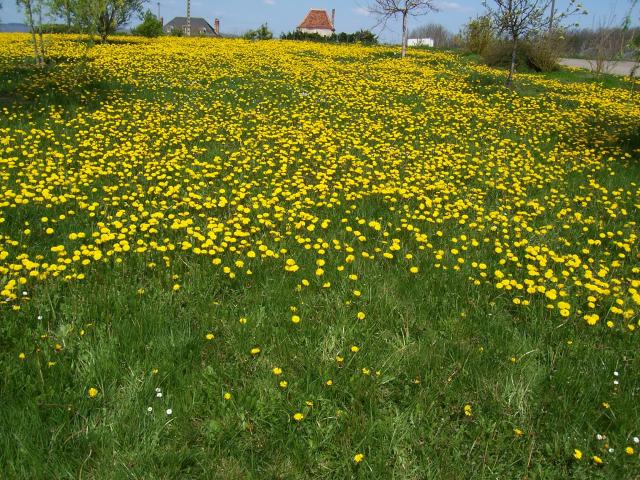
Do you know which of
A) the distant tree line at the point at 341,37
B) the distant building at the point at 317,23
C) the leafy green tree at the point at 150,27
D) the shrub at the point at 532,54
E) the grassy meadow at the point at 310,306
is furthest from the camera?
the distant building at the point at 317,23

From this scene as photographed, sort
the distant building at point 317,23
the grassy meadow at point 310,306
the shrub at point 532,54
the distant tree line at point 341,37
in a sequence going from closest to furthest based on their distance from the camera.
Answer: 1. the grassy meadow at point 310,306
2. the shrub at point 532,54
3. the distant tree line at point 341,37
4. the distant building at point 317,23

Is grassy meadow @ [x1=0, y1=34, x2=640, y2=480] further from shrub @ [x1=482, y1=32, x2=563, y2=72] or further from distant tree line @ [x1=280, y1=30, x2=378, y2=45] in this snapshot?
distant tree line @ [x1=280, y1=30, x2=378, y2=45]

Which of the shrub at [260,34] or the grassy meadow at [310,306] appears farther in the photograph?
the shrub at [260,34]

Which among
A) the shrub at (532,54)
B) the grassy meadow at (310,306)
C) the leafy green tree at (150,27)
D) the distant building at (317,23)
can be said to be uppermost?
the distant building at (317,23)

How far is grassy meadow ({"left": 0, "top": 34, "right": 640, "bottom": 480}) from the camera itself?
2514 millimetres

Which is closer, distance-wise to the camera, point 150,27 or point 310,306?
point 310,306

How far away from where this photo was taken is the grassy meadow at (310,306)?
8.25 feet

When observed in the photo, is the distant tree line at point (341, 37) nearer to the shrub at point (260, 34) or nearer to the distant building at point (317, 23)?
the shrub at point (260, 34)

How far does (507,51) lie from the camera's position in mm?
20453

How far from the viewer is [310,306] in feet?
12.0

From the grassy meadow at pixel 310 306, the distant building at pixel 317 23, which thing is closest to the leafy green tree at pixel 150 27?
the grassy meadow at pixel 310 306

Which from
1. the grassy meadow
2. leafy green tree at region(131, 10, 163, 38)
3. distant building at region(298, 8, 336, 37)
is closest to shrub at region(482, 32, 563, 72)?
the grassy meadow

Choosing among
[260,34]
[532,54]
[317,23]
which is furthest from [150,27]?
[317,23]

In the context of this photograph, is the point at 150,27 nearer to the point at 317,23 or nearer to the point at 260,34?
the point at 260,34
